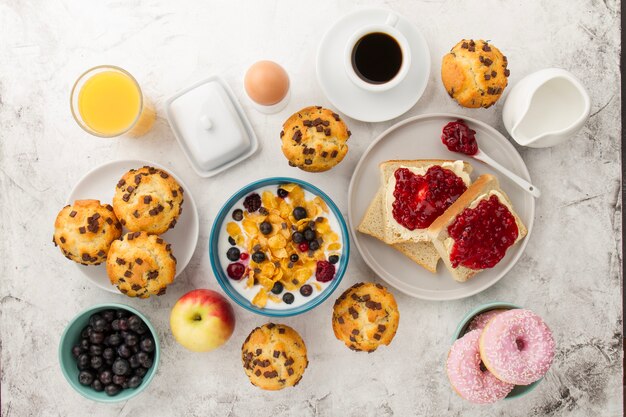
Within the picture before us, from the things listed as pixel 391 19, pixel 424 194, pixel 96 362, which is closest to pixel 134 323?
pixel 96 362

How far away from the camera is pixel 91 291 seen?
1.73 m

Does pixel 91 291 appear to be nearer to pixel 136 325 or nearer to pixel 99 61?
pixel 136 325

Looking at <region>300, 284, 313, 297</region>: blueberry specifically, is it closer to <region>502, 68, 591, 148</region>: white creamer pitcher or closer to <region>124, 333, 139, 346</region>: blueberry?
<region>124, 333, 139, 346</region>: blueberry

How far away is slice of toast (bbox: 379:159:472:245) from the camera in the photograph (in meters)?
1.59

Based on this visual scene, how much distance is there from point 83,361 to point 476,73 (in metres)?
1.34

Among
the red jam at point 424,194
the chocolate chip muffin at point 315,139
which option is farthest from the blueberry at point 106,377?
the red jam at point 424,194

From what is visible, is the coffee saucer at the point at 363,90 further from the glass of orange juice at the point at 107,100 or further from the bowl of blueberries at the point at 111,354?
the bowl of blueberries at the point at 111,354

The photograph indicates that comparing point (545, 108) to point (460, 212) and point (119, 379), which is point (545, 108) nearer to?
point (460, 212)

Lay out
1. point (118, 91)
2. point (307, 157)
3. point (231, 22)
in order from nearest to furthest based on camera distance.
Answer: point (307, 157) < point (118, 91) < point (231, 22)

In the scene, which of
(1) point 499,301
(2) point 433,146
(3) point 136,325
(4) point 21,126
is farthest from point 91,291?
(1) point 499,301

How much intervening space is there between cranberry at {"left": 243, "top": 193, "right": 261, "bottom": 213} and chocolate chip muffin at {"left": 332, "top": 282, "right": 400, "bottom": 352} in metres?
0.35

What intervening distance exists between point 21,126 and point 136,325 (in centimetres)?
72

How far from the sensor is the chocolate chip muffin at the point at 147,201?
1485 mm

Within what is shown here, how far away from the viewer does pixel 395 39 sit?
157 cm
